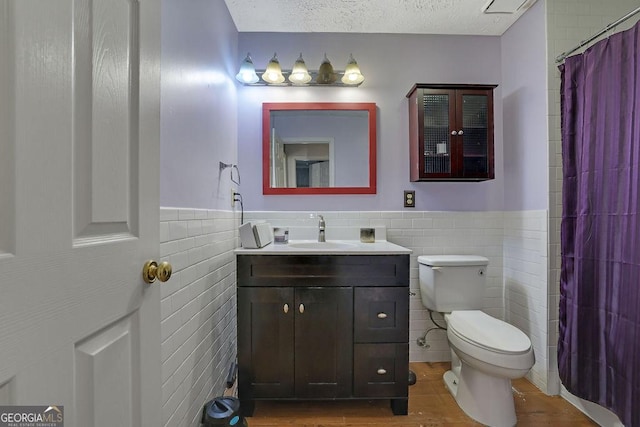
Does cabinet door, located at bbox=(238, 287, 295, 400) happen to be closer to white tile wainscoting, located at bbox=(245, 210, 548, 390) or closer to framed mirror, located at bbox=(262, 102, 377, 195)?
white tile wainscoting, located at bbox=(245, 210, 548, 390)

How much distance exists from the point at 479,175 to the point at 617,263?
0.87 m

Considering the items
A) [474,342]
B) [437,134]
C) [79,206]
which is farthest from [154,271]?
[437,134]

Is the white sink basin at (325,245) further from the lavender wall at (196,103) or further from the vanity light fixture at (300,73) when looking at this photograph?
the vanity light fixture at (300,73)

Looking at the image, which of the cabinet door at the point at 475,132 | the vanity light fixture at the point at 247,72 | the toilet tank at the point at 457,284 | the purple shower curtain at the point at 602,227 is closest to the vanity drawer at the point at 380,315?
the toilet tank at the point at 457,284

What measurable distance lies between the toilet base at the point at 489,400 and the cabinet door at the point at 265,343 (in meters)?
0.95

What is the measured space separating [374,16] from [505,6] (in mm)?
798

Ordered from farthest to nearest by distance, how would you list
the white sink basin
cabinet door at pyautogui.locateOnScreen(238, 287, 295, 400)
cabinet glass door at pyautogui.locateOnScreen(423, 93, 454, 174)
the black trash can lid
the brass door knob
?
cabinet glass door at pyautogui.locateOnScreen(423, 93, 454, 174)
the white sink basin
cabinet door at pyautogui.locateOnScreen(238, 287, 295, 400)
the black trash can lid
the brass door knob

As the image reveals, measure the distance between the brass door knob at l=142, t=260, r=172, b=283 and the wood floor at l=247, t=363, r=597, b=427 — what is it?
1.23 meters

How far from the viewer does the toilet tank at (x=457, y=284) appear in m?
1.90

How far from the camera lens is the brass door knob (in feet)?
2.34

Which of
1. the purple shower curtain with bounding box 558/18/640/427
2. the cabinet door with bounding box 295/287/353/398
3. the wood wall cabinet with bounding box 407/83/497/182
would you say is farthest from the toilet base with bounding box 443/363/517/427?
the wood wall cabinet with bounding box 407/83/497/182

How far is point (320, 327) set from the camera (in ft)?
5.16

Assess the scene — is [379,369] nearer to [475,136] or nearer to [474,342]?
[474,342]

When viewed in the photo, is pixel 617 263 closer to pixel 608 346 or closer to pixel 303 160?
pixel 608 346
